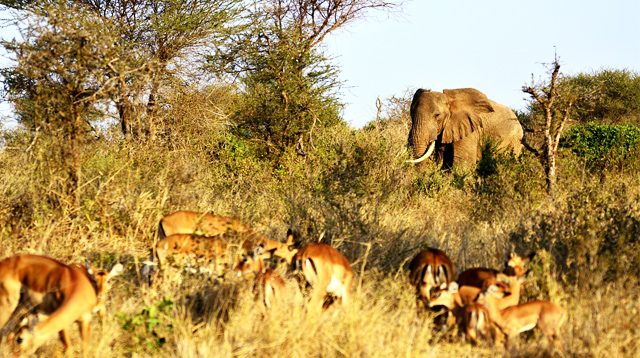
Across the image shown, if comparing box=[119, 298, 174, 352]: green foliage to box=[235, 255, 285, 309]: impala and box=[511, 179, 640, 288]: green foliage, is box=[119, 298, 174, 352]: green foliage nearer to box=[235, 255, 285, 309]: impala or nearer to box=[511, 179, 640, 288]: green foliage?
box=[235, 255, 285, 309]: impala

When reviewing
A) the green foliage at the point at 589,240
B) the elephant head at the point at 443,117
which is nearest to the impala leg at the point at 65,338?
the green foliage at the point at 589,240

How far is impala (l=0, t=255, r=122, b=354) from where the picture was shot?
216 inches

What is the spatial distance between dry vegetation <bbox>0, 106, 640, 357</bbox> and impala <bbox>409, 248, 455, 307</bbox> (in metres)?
0.12

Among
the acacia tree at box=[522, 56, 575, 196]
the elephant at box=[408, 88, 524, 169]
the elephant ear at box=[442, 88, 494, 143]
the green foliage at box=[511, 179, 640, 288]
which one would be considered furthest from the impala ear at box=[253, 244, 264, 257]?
the elephant ear at box=[442, 88, 494, 143]

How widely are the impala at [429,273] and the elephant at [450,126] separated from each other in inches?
559

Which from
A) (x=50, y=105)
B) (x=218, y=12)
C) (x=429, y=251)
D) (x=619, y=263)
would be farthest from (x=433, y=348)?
(x=218, y=12)

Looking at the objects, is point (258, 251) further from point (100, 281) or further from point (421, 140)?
point (421, 140)

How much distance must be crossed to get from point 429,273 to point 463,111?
1602 centimetres

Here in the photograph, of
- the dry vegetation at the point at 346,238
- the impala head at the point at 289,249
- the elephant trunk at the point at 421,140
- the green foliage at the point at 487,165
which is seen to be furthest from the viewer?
the elephant trunk at the point at 421,140

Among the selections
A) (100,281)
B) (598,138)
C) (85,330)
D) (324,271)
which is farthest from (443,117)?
(85,330)

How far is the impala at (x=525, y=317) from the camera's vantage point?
20.2 ft

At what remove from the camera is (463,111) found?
884 inches

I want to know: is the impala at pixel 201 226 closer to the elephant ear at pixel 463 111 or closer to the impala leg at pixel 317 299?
the impala leg at pixel 317 299

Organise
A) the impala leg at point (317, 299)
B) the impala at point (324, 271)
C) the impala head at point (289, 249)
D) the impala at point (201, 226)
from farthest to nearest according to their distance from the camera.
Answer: the impala at point (201, 226) < the impala head at point (289, 249) < the impala at point (324, 271) < the impala leg at point (317, 299)
